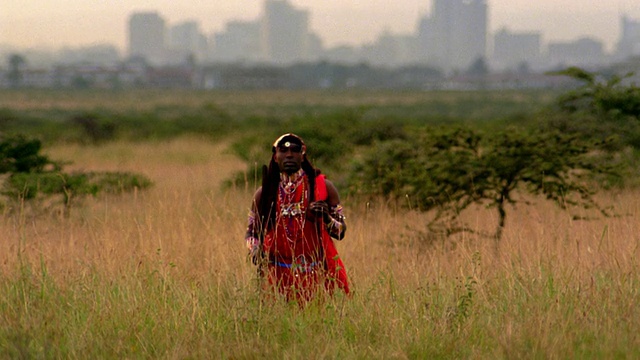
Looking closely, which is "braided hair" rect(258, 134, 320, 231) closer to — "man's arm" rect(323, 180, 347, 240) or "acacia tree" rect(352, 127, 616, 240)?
"man's arm" rect(323, 180, 347, 240)

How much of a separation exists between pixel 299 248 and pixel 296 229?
0.12m

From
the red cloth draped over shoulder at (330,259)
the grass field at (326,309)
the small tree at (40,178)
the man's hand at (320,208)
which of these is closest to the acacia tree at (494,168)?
the grass field at (326,309)

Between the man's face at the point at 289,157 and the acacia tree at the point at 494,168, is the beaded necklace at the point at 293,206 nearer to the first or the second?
the man's face at the point at 289,157

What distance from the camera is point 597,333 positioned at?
14.9 feet

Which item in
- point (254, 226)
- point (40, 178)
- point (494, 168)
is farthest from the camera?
point (40, 178)

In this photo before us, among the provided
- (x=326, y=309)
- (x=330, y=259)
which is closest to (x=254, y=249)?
(x=330, y=259)

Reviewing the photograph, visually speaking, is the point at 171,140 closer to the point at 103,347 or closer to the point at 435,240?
the point at 435,240

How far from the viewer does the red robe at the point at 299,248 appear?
5.25m

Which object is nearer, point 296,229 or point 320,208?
point 320,208

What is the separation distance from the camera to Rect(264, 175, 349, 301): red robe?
5.25 m

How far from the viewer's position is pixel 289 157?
203 inches

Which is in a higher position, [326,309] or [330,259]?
[330,259]

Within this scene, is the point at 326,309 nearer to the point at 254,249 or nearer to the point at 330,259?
the point at 330,259

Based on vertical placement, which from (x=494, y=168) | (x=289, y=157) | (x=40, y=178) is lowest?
(x=40, y=178)
